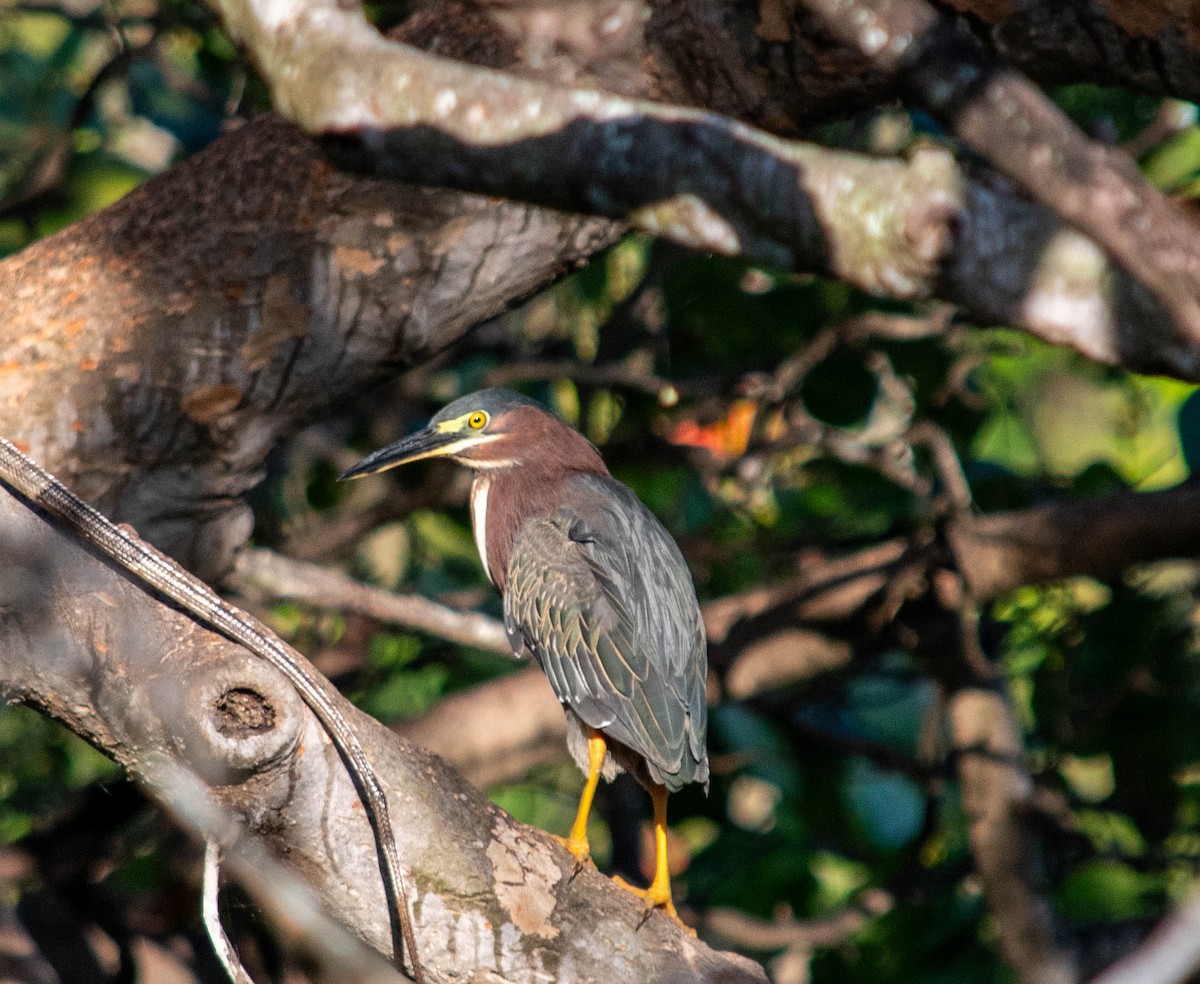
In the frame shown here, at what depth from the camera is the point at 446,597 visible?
4.31m

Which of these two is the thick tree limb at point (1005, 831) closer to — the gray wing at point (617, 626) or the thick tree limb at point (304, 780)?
the gray wing at point (617, 626)

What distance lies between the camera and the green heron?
275 centimetres

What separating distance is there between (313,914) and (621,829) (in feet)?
7.21

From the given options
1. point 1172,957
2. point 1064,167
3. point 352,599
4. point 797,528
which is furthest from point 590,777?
point 1172,957

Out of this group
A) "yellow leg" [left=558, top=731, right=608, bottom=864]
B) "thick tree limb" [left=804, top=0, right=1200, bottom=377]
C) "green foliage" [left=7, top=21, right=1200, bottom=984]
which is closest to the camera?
"thick tree limb" [left=804, top=0, right=1200, bottom=377]

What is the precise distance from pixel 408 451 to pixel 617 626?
736 mm

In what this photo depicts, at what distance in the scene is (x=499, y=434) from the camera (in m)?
3.36

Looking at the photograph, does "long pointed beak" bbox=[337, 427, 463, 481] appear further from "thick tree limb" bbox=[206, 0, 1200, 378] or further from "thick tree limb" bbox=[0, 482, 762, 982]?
"thick tree limb" bbox=[206, 0, 1200, 378]

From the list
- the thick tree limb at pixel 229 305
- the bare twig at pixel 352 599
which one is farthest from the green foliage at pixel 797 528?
the thick tree limb at pixel 229 305

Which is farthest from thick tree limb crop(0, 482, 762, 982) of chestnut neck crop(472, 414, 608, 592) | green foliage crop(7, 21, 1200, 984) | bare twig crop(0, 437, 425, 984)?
green foliage crop(7, 21, 1200, 984)

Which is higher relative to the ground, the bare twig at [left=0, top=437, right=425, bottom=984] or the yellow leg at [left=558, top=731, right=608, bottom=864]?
the bare twig at [left=0, top=437, right=425, bottom=984]

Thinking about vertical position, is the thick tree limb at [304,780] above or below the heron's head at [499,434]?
above

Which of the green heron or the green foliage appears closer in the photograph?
the green heron

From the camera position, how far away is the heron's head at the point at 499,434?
10.9 feet
